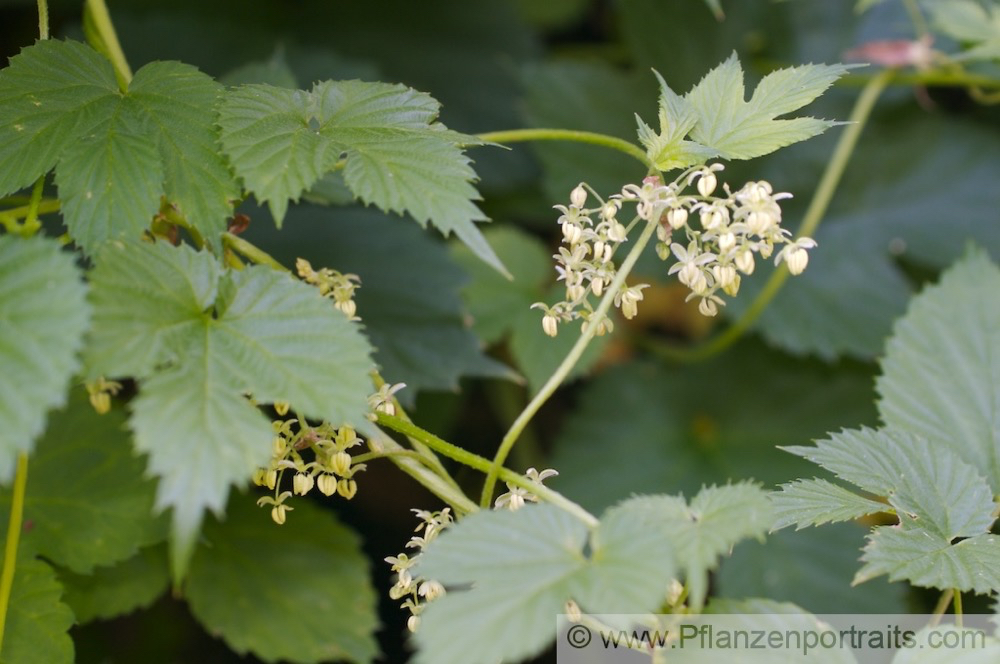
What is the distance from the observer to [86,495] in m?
1.12

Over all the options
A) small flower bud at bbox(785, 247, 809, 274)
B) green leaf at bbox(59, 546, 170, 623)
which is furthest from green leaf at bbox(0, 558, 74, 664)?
small flower bud at bbox(785, 247, 809, 274)

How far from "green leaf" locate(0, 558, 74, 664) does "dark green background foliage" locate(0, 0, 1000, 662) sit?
0.29 meters

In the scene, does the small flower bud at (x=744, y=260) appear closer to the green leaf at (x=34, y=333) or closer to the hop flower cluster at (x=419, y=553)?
the hop flower cluster at (x=419, y=553)

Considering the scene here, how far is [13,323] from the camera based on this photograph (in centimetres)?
66

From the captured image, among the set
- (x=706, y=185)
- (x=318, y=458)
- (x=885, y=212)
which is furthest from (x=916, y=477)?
(x=885, y=212)

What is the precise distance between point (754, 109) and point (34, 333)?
0.65m

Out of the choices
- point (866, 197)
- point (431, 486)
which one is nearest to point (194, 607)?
point (431, 486)

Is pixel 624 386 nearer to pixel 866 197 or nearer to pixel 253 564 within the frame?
pixel 866 197

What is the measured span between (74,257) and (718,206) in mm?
524

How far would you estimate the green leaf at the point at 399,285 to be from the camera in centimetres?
129

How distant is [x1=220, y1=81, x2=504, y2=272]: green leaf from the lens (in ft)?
2.62

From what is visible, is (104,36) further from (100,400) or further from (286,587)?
(286,587)

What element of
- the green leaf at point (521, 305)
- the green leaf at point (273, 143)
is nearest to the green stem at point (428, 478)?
the green leaf at point (273, 143)

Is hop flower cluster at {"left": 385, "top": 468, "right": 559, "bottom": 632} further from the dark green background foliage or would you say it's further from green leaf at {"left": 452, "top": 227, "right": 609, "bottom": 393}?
green leaf at {"left": 452, "top": 227, "right": 609, "bottom": 393}
